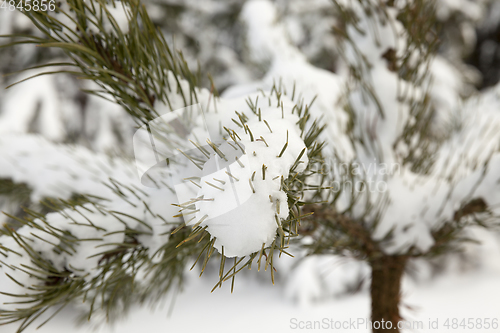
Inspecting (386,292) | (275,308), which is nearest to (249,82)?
(386,292)

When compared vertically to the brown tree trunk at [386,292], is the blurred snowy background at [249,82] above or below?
above

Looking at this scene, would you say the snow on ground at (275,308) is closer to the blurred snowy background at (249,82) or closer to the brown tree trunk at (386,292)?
the blurred snowy background at (249,82)

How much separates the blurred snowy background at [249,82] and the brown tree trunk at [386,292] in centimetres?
145

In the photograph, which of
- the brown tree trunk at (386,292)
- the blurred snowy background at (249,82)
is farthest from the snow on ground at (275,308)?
the brown tree trunk at (386,292)

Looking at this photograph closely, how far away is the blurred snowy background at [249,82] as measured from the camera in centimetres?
195

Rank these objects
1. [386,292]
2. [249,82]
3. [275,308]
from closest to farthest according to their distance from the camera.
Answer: [386,292]
[249,82]
[275,308]

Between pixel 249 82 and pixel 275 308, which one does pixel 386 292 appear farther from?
pixel 275 308

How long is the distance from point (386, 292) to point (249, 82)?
1.62m

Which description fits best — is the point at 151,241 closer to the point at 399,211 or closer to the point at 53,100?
the point at 399,211

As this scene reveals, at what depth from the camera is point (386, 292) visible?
522 mm

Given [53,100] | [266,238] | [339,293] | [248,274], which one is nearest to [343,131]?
[266,238]

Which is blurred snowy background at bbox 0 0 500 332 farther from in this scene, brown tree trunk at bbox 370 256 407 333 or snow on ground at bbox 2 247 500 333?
brown tree trunk at bbox 370 256 407 333

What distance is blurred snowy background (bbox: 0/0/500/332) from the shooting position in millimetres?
1951

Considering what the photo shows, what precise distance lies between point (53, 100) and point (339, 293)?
2.54m
